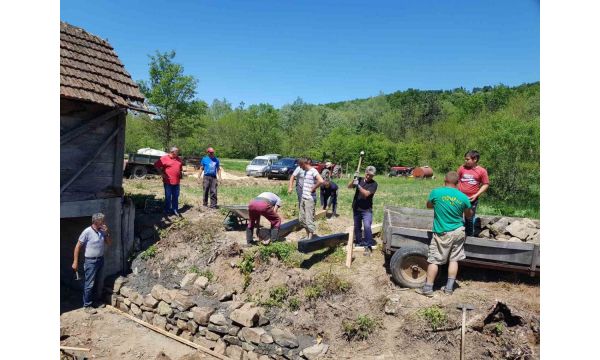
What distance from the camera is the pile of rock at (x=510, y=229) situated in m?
6.86

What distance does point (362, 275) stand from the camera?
23.3ft

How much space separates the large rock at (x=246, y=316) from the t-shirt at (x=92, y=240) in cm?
312

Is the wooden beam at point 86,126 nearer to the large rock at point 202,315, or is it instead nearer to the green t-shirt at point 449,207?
the large rock at point 202,315

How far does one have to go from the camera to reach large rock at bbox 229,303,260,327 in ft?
21.2

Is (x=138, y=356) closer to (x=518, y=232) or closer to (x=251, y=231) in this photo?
(x=251, y=231)

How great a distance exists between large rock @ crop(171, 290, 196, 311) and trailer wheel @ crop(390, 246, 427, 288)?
3.74 m

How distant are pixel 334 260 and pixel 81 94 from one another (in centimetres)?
562

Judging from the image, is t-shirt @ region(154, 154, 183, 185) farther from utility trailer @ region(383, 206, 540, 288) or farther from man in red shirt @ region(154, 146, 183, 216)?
utility trailer @ region(383, 206, 540, 288)

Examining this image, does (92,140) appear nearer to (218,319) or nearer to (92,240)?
(92,240)

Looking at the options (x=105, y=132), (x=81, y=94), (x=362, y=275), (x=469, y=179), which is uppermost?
(x=81, y=94)

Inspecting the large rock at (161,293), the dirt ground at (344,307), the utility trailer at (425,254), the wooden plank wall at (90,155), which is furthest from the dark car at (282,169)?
the utility trailer at (425,254)

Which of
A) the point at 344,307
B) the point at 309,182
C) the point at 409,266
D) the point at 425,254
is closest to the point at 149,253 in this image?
the point at 309,182

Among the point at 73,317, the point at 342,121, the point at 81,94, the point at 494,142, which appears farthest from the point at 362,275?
the point at 342,121

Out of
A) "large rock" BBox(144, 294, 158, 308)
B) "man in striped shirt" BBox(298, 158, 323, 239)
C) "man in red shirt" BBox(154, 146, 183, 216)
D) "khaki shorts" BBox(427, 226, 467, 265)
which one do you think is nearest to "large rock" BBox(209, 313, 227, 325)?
"large rock" BBox(144, 294, 158, 308)
